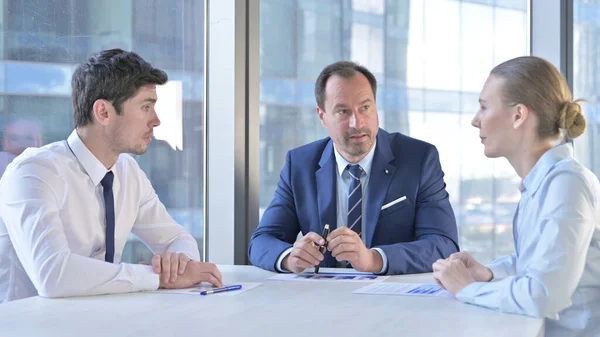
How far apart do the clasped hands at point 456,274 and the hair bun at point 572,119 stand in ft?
1.59

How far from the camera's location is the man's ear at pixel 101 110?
2654 millimetres

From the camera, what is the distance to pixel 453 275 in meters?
2.06

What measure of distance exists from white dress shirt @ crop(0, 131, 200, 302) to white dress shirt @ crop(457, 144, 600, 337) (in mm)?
1067

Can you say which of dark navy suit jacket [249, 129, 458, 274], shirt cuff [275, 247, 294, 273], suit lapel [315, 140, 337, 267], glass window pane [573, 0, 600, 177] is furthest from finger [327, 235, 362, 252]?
glass window pane [573, 0, 600, 177]

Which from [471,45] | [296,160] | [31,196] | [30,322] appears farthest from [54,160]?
[471,45]

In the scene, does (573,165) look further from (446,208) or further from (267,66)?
(267,66)

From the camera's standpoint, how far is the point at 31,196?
7.50 ft

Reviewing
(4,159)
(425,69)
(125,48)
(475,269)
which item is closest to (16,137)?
(4,159)

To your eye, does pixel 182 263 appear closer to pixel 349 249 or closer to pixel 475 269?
pixel 349 249

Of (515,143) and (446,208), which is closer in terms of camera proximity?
(515,143)

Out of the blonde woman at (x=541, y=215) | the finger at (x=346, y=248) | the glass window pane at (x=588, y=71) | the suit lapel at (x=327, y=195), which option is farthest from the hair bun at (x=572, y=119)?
the glass window pane at (x=588, y=71)

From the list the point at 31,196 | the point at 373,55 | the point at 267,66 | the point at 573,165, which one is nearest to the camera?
the point at 573,165

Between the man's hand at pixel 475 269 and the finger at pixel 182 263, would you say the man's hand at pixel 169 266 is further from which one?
the man's hand at pixel 475 269

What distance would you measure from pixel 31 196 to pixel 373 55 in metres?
3.00
